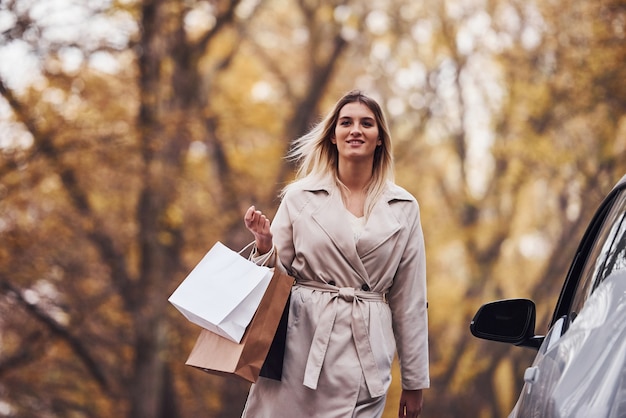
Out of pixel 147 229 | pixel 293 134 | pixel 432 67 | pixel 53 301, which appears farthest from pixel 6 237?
pixel 432 67

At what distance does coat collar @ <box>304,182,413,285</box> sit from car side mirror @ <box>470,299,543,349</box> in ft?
2.56

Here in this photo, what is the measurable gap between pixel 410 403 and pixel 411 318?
13.5 inches

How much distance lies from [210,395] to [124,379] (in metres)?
3.63

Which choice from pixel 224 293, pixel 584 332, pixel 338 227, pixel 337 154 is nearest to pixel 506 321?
pixel 338 227

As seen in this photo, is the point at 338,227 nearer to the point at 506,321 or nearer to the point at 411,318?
the point at 411,318

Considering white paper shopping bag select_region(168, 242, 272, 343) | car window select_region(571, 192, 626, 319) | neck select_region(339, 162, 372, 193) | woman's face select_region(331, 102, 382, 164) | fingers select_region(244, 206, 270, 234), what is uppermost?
woman's face select_region(331, 102, 382, 164)

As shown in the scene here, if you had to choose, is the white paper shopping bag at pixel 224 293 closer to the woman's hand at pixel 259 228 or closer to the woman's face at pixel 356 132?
the woman's hand at pixel 259 228

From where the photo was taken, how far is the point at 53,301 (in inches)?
711

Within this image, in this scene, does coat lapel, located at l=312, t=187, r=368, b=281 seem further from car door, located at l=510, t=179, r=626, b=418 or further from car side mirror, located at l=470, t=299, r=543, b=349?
car door, located at l=510, t=179, r=626, b=418

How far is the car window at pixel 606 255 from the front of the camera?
3.22 metres

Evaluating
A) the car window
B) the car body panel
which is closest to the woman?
the car window

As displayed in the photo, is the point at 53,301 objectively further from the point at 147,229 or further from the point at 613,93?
the point at 613,93

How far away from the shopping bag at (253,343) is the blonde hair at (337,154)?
1.95ft

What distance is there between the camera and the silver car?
2430mm
